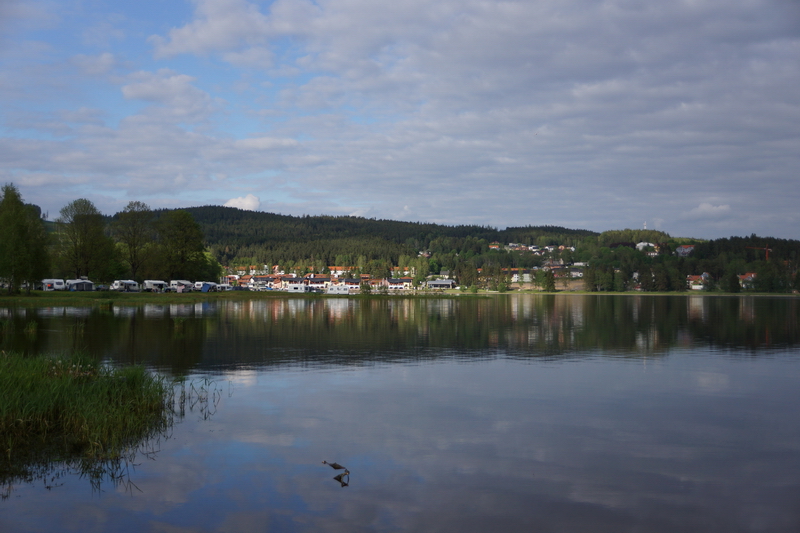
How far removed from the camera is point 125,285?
90.6m

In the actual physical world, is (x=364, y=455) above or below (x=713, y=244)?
below

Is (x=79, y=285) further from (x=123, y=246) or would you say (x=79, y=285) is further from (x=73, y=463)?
(x=73, y=463)

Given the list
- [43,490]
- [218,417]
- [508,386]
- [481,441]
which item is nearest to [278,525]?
[43,490]

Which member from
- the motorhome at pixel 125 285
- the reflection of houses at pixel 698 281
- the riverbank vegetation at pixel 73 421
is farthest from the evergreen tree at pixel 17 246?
the reflection of houses at pixel 698 281

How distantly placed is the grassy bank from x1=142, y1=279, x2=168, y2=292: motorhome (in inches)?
3171

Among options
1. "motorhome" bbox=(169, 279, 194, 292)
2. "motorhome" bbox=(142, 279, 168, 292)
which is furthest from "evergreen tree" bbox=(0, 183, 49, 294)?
"motorhome" bbox=(169, 279, 194, 292)

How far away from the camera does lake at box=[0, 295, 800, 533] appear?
33.5 ft

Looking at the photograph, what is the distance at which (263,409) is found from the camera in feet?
58.1

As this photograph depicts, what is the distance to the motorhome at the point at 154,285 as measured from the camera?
93.2 m

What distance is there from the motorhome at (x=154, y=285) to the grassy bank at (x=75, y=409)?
8054cm

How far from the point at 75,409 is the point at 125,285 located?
8374cm

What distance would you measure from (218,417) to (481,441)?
7463mm

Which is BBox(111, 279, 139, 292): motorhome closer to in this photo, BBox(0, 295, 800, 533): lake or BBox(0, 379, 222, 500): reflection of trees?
BBox(0, 295, 800, 533): lake

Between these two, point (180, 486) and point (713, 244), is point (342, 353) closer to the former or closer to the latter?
point (180, 486)
